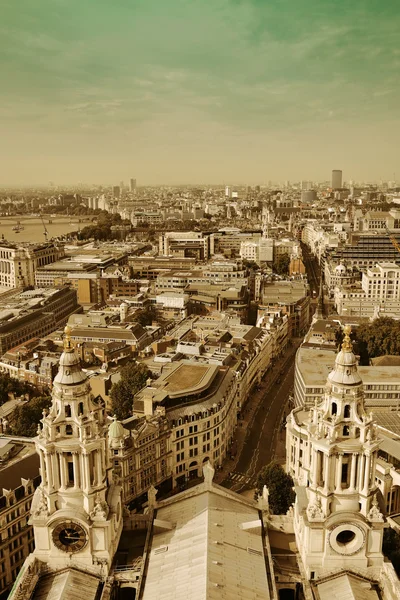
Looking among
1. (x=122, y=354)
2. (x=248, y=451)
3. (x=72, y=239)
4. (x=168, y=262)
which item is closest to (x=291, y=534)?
(x=248, y=451)

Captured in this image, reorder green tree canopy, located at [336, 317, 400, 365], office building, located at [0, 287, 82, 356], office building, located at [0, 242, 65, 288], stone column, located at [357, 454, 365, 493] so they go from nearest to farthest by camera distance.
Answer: stone column, located at [357, 454, 365, 493]
green tree canopy, located at [336, 317, 400, 365]
office building, located at [0, 287, 82, 356]
office building, located at [0, 242, 65, 288]

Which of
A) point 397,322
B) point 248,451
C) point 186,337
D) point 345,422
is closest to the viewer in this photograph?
point 345,422

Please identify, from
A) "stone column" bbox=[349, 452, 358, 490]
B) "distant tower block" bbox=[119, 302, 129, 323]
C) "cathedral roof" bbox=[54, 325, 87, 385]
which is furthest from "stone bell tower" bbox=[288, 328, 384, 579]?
"distant tower block" bbox=[119, 302, 129, 323]

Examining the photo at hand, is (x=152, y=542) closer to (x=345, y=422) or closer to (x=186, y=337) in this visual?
(x=345, y=422)

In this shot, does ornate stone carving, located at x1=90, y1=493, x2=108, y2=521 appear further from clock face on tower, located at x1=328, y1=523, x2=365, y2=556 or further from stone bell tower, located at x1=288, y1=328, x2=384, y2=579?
clock face on tower, located at x1=328, y1=523, x2=365, y2=556

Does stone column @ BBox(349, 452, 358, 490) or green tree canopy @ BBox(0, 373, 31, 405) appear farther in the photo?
green tree canopy @ BBox(0, 373, 31, 405)

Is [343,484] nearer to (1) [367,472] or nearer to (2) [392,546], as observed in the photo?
(1) [367,472]
